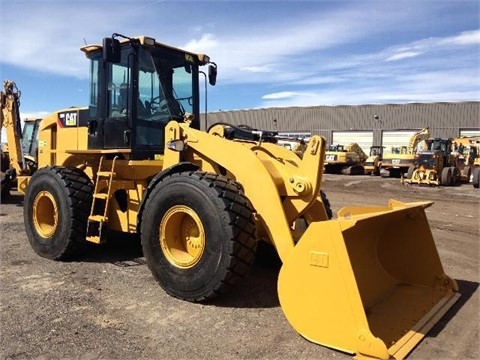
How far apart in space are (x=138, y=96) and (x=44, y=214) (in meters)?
2.19

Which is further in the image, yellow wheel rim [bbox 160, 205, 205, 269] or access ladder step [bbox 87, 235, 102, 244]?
access ladder step [bbox 87, 235, 102, 244]

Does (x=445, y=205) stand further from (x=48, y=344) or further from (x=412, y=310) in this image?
(x=48, y=344)

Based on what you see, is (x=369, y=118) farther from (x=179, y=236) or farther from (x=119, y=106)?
(x=179, y=236)

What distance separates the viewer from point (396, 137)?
4181cm

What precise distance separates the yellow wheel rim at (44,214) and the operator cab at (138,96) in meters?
0.95

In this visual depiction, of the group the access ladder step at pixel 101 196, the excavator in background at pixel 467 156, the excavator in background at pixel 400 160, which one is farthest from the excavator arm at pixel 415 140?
the access ladder step at pixel 101 196

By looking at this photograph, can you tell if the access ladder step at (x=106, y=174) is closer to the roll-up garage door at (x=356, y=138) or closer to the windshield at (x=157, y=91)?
the windshield at (x=157, y=91)

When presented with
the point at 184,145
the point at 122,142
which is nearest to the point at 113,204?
the point at 122,142

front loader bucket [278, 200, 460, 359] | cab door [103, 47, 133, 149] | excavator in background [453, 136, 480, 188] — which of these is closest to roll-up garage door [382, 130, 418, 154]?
excavator in background [453, 136, 480, 188]

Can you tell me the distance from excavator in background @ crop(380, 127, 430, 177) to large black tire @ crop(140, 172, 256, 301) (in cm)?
2089

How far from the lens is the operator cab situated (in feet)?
18.9

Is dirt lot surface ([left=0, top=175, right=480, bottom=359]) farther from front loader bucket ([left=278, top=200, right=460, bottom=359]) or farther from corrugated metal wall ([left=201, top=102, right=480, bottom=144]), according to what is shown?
corrugated metal wall ([left=201, top=102, right=480, bottom=144])

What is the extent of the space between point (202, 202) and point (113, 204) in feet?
6.76

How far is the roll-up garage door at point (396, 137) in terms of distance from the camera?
41.2 m
